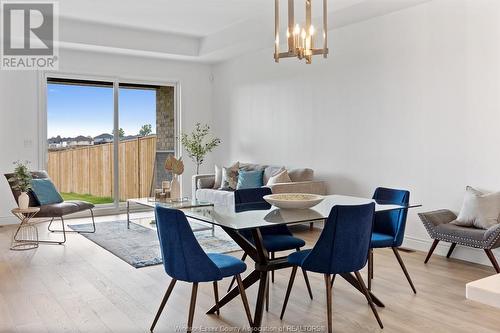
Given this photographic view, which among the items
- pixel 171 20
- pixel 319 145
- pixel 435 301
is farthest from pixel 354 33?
pixel 435 301

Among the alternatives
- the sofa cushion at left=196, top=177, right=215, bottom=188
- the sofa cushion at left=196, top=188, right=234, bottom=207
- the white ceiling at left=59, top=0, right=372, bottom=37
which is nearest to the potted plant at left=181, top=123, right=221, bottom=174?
the sofa cushion at left=196, top=177, right=215, bottom=188

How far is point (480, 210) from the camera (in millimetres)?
4117

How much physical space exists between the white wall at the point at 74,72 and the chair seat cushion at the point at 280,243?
16.1ft

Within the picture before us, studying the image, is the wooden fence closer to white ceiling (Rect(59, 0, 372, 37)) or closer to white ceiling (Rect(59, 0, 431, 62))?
white ceiling (Rect(59, 0, 431, 62))

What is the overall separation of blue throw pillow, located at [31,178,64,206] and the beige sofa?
2.14 meters

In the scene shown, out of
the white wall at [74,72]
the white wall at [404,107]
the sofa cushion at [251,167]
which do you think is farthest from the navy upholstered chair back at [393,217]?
the white wall at [74,72]

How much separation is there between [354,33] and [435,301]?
3.62 metres

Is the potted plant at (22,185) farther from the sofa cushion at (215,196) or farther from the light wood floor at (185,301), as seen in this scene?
the sofa cushion at (215,196)

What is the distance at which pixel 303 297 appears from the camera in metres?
3.47

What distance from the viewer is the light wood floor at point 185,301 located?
294 cm

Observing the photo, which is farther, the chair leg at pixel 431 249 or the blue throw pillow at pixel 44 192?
the blue throw pillow at pixel 44 192

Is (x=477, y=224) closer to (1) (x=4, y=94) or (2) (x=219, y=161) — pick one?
(2) (x=219, y=161)

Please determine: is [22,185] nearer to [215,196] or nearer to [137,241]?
[137,241]

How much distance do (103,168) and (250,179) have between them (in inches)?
112
